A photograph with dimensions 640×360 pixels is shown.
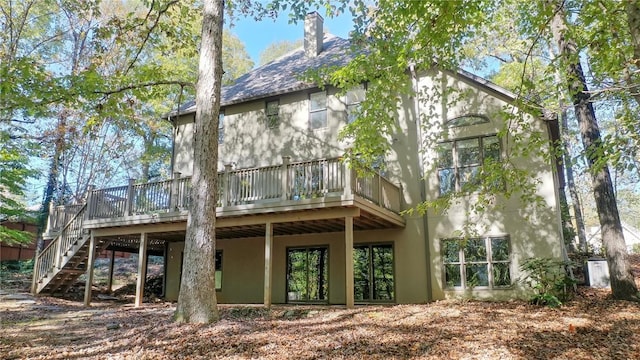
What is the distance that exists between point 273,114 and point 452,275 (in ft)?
27.2

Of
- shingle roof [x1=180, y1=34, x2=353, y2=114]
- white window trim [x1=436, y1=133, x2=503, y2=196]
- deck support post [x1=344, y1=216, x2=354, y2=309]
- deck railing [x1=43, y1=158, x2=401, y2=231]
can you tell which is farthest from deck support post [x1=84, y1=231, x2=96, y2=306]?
white window trim [x1=436, y1=133, x2=503, y2=196]

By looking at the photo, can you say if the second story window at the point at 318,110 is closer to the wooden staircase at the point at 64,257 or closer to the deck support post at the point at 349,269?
the deck support post at the point at 349,269

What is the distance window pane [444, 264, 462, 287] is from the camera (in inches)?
474

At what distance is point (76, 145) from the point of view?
2398 centimetres

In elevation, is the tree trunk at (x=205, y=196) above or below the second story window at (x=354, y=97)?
below

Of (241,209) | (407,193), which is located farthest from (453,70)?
(241,209)

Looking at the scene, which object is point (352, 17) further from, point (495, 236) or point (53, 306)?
point (53, 306)

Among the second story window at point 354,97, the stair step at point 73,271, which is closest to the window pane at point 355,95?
the second story window at point 354,97

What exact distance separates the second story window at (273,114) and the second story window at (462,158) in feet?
19.6

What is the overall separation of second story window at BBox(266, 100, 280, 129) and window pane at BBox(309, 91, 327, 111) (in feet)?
4.52

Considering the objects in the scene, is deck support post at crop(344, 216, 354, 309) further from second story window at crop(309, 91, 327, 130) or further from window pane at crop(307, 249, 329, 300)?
second story window at crop(309, 91, 327, 130)

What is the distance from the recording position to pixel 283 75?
655 inches

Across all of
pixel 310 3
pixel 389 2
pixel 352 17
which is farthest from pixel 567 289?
pixel 310 3

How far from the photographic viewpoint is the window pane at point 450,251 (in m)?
12.2
